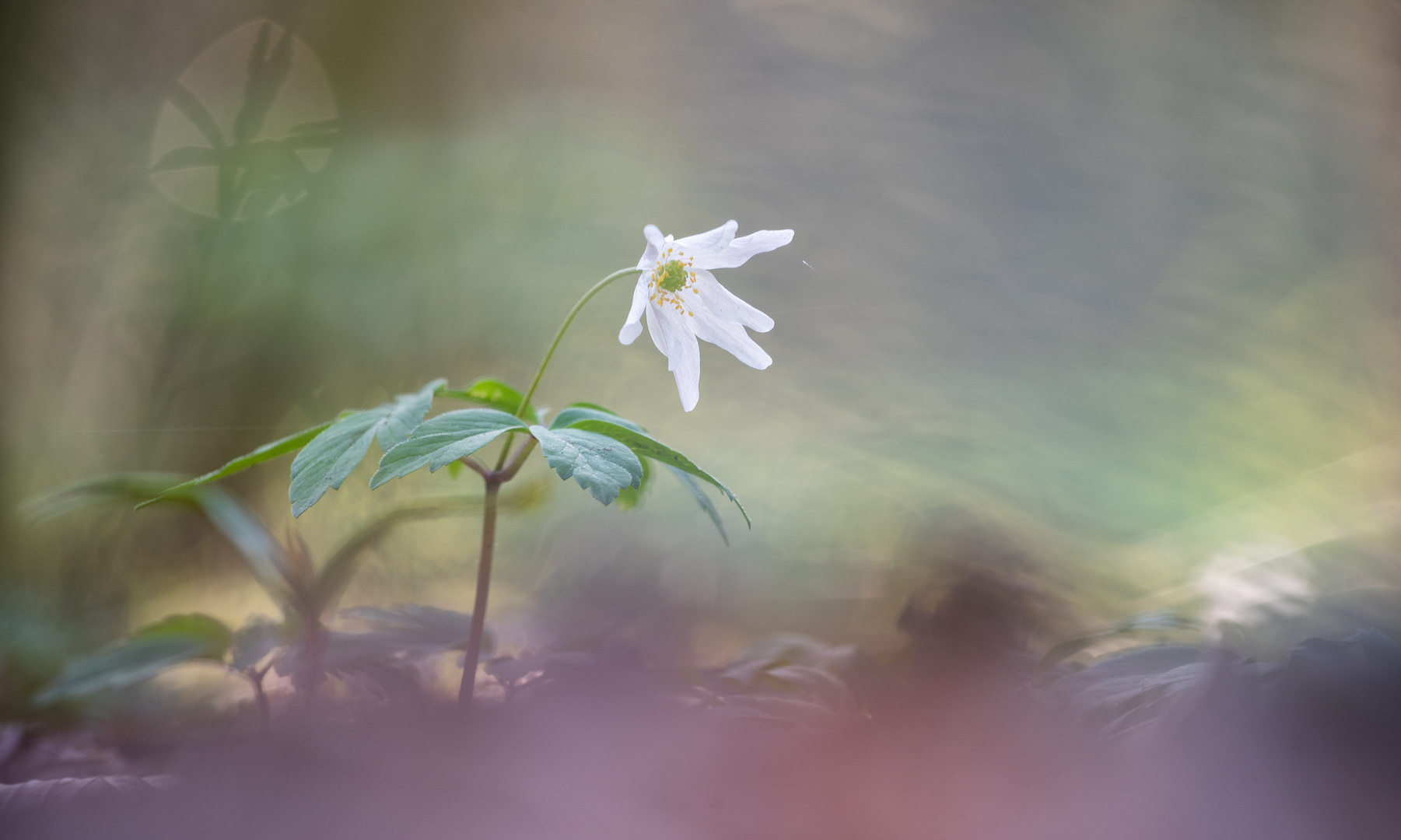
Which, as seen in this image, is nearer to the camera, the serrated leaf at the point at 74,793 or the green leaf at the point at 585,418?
the serrated leaf at the point at 74,793

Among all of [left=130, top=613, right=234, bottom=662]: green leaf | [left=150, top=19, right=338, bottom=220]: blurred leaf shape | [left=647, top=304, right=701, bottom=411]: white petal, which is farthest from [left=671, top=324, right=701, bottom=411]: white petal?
[left=150, top=19, right=338, bottom=220]: blurred leaf shape

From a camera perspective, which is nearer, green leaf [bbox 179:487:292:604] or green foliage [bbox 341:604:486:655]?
green foliage [bbox 341:604:486:655]

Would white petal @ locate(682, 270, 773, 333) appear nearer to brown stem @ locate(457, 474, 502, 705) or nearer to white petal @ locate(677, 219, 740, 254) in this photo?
white petal @ locate(677, 219, 740, 254)

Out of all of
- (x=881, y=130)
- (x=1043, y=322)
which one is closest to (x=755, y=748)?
(x=1043, y=322)

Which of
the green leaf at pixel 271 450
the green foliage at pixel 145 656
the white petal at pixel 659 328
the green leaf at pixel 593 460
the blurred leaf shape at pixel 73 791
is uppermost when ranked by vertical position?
the white petal at pixel 659 328

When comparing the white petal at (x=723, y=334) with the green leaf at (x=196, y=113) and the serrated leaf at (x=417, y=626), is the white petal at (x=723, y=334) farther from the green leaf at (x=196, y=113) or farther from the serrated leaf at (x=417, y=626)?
the green leaf at (x=196, y=113)

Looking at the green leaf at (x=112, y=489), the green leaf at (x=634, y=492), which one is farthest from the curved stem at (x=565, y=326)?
the green leaf at (x=112, y=489)
